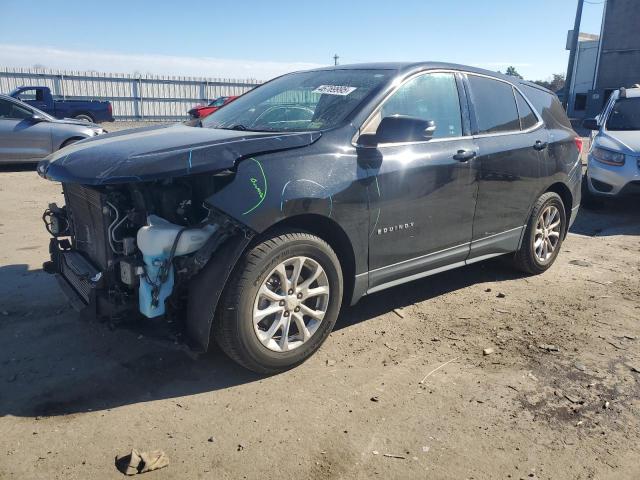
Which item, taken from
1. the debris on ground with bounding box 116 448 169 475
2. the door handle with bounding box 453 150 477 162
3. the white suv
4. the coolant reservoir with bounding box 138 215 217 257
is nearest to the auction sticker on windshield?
the door handle with bounding box 453 150 477 162

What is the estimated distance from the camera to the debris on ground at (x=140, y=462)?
99.9 inches

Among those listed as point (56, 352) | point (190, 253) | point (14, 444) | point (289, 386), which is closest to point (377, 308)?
point (289, 386)

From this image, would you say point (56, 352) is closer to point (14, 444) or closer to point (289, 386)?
point (14, 444)

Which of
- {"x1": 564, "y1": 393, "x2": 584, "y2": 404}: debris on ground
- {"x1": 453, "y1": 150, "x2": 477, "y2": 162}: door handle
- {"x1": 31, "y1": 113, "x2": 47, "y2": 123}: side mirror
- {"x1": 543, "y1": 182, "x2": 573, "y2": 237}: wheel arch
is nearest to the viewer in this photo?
{"x1": 564, "y1": 393, "x2": 584, "y2": 404}: debris on ground

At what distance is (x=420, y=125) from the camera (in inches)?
139

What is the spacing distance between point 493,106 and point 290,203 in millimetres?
2351

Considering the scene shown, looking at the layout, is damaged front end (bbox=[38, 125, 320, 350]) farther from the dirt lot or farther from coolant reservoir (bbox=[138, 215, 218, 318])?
the dirt lot

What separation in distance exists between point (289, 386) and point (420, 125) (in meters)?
1.79

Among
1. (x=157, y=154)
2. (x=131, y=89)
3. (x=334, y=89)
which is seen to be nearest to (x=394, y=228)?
(x=334, y=89)

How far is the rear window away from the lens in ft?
17.1

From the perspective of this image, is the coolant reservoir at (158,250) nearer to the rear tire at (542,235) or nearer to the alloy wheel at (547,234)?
the rear tire at (542,235)

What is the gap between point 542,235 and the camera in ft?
17.3

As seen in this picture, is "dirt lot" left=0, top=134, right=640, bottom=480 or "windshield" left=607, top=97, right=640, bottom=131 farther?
"windshield" left=607, top=97, right=640, bottom=131

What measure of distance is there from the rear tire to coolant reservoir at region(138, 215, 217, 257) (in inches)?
126
